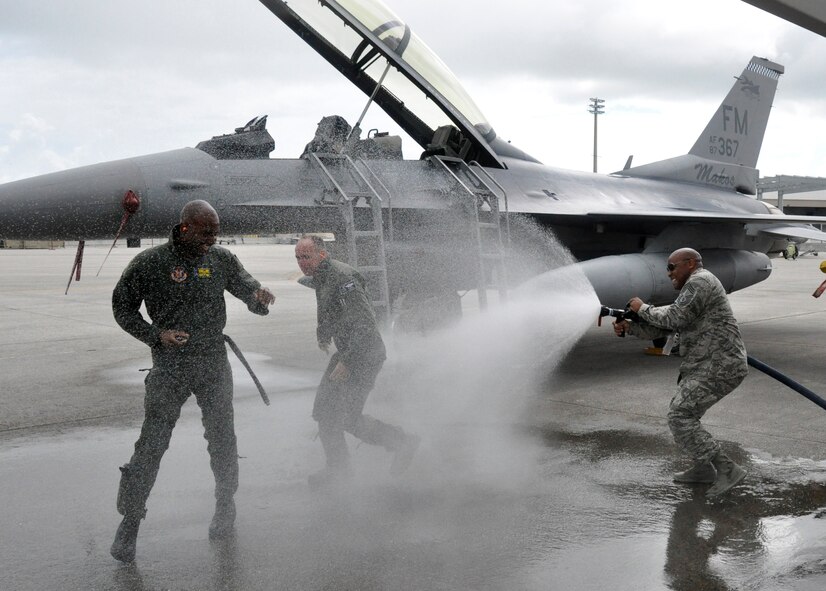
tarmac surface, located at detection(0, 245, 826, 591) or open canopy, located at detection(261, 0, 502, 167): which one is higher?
open canopy, located at detection(261, 0, 502, 167)

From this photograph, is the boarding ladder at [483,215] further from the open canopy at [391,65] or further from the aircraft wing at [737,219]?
the aircraft wing at [737,219]

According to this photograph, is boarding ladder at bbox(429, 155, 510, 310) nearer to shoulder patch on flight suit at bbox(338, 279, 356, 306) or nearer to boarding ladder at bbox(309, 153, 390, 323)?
boarding ladder at bbox(309, 153, 390, 323)

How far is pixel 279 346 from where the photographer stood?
1105cm

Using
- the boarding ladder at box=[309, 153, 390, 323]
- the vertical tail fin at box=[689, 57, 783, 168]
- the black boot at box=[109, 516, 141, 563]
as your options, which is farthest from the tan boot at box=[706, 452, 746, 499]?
the vertical tail fin at box=[689, 57, 783, 168]

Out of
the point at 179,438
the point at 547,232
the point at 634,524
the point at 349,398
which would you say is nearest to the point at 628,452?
the point at 634,524

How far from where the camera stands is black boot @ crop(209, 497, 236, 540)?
403 centimetres

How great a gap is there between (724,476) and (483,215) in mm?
5014

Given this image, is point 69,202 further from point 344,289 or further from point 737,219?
point 737,219

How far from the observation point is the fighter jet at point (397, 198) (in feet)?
25.1

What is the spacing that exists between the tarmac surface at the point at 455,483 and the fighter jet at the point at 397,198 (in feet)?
Result: 2.89

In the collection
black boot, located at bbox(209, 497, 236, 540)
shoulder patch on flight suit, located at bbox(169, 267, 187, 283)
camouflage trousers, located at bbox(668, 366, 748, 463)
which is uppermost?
shoulder patch on flight suit, located at bbox(169, 267, 187, 283)

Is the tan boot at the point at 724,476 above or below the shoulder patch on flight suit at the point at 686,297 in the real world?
below

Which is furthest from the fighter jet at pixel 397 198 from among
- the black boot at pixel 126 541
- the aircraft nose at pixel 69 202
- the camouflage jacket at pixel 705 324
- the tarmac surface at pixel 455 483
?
the black boot at pixel 126 541

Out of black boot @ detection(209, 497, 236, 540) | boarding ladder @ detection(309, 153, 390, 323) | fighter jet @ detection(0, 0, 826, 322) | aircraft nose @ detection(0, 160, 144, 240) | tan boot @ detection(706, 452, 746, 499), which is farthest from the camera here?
boarding ladder @ detection(309, 153, 390, 323)
